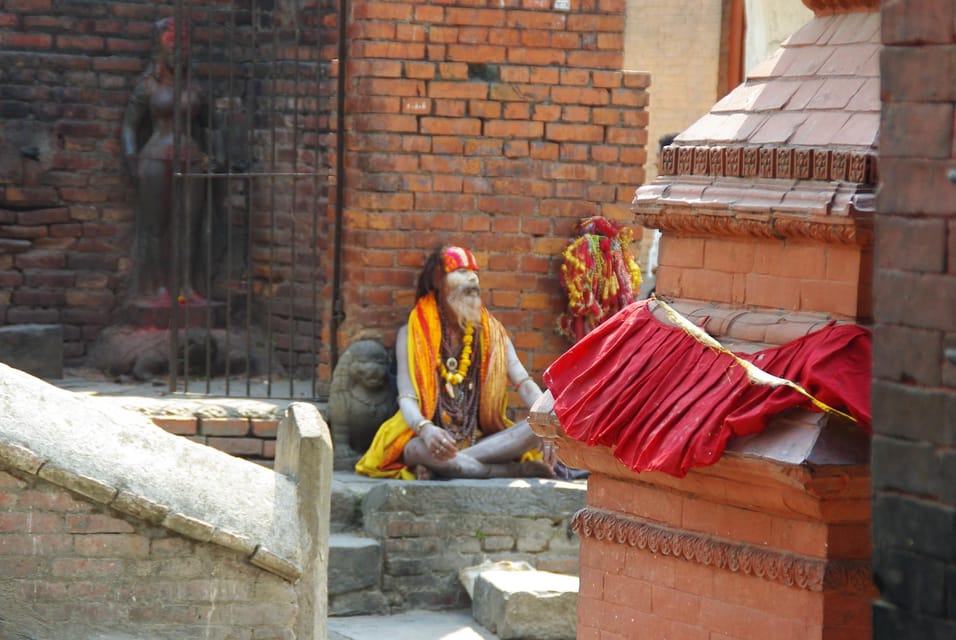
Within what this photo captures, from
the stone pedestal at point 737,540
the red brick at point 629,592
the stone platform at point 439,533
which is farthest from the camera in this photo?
the stone platform at point 439,533

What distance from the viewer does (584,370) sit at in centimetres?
432

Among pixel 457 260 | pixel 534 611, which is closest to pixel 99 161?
pixel 457 260

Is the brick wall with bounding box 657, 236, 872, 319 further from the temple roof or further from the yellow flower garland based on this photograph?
the yellow flower garland

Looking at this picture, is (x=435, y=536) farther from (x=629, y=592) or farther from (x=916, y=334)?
(x=916, y=334)

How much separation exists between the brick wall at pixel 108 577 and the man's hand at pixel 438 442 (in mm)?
2004

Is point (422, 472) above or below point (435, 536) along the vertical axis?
above

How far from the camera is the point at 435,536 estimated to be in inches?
316

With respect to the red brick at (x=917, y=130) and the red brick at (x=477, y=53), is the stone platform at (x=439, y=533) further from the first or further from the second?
the red brick at (x=917, y=130)

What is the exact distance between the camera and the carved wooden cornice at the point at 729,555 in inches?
148

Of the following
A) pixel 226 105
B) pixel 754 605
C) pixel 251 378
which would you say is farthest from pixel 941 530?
pixel 226 105

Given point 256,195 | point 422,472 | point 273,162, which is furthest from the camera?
point 256,195

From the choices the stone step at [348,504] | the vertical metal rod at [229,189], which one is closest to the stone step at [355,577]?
the stone step at [348,504]

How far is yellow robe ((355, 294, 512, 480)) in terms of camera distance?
8274 mm

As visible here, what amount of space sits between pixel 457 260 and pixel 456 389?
0.63 meters
